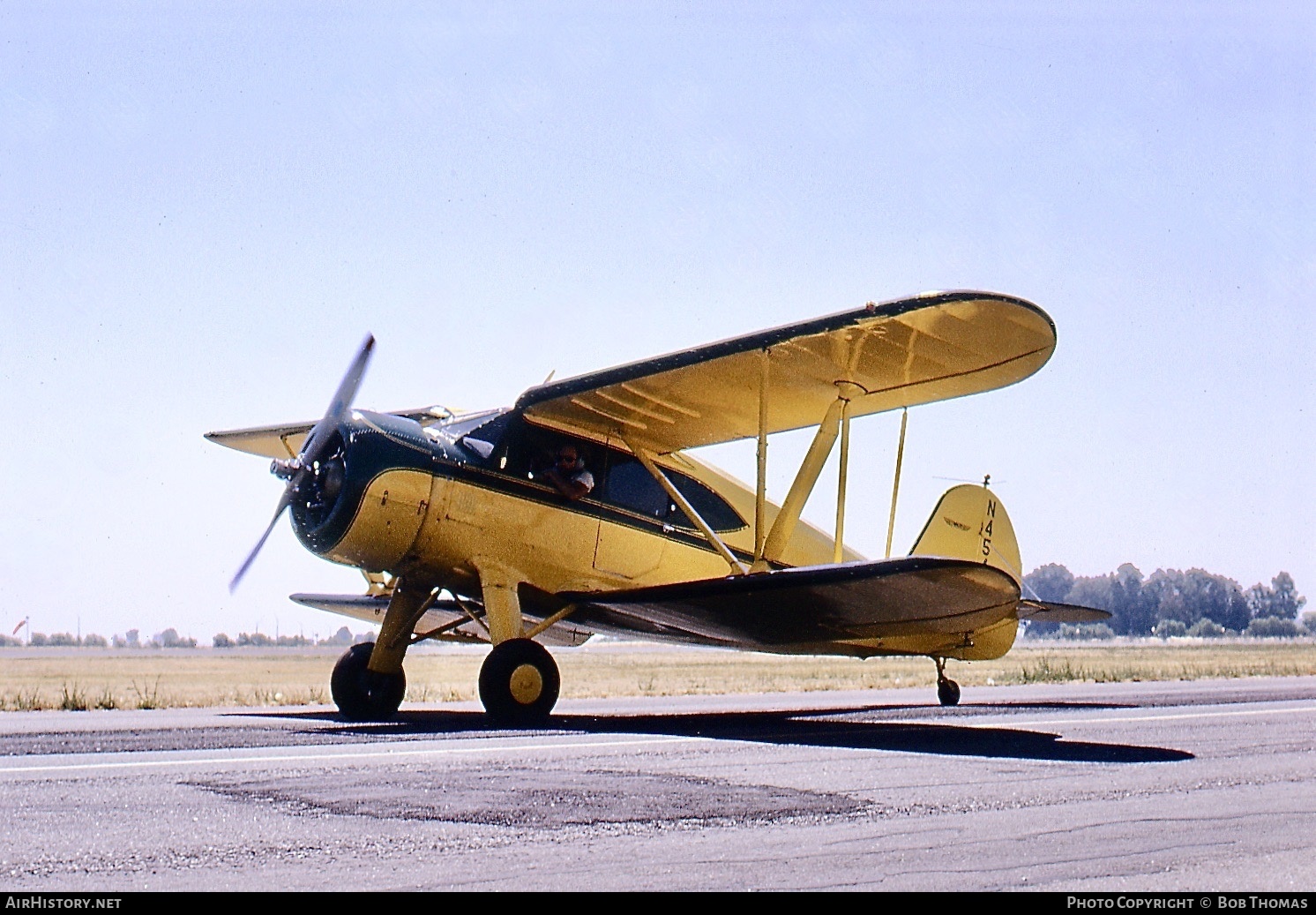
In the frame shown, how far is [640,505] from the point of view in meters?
13.0

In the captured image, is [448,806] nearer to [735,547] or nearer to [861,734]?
[861,734]

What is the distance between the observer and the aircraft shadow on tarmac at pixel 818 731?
816cm

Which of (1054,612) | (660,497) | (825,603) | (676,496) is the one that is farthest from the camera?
(1054,612)

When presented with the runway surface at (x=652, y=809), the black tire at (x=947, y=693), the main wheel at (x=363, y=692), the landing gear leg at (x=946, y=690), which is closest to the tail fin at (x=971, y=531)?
the landing gear leg at (x=946, y=690)

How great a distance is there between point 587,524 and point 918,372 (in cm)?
368

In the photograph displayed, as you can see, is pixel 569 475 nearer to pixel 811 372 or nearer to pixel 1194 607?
pixel 811 372

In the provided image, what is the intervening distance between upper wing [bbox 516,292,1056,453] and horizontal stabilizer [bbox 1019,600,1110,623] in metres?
3.39

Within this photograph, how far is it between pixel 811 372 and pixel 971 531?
16.9 feet

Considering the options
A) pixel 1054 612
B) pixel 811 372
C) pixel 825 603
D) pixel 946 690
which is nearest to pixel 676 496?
pixel 811 372

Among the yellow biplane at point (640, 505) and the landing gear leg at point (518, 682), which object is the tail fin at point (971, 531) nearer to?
the yellow biplane at point (640, 505)

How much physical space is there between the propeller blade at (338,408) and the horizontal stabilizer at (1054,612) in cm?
777

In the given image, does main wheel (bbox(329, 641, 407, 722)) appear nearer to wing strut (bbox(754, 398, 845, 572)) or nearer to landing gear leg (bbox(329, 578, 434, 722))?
landing gear leg (bbox(329, 578, 434, 722))

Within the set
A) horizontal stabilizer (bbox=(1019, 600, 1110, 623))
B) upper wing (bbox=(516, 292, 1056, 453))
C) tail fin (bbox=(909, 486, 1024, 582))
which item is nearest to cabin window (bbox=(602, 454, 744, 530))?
upper wing (bbox=(516, 292, 1056, 453))

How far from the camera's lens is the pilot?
1219 cm
